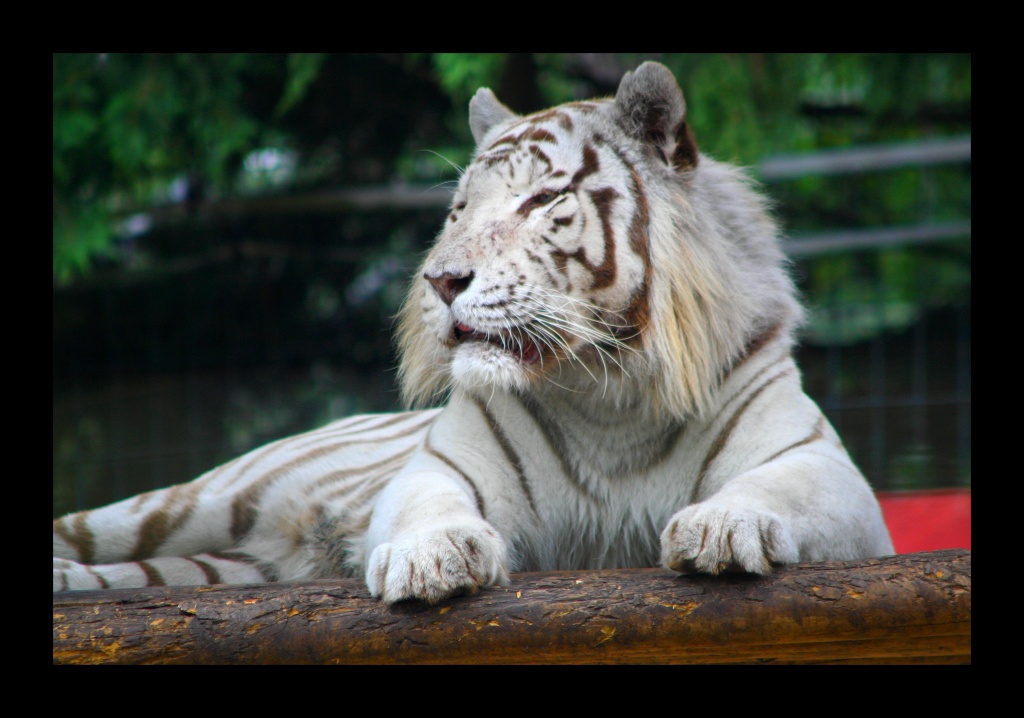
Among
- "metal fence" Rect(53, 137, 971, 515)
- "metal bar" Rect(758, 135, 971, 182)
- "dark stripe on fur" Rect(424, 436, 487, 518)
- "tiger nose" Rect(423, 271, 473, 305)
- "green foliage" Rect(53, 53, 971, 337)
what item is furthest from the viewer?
"metal bar" Rect(758, 135, 971, 182)

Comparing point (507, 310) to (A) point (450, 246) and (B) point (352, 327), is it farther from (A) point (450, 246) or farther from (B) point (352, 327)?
(B) point (352, 327)

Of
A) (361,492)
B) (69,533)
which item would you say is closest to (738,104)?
(361,492)

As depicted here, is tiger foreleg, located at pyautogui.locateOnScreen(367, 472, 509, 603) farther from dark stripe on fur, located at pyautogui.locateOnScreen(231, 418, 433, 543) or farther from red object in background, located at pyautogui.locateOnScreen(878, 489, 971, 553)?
red object in background, located at pyautogui.locateOnScreen(878, 489, 971, 553)

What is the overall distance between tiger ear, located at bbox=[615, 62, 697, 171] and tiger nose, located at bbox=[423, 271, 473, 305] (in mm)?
449

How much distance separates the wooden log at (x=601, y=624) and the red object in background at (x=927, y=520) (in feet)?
4.38

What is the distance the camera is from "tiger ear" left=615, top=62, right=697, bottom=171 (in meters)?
1.65

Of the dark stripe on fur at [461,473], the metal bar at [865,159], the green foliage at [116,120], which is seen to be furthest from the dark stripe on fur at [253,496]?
the metal bar at [865,159]

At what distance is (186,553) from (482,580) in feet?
3.53

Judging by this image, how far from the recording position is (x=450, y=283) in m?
1.52

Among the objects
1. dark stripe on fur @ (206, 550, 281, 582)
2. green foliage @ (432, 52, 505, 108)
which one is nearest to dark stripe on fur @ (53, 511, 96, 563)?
dark stripe on fur @ (206, 550, 281, 582)

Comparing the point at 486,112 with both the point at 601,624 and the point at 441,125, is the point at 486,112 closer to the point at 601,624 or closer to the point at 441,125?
the point at 601,624

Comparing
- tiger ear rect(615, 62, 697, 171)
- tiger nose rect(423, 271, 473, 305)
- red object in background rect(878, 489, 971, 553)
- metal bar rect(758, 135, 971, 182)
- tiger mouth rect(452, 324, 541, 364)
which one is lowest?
red object in background rect(878, 489, 971, 553)

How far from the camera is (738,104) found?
4.39 m

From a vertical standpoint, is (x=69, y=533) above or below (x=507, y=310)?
below
